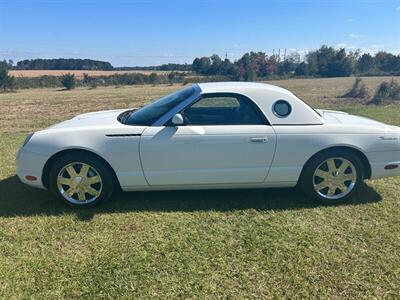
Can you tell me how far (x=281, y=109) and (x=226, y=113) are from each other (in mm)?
635

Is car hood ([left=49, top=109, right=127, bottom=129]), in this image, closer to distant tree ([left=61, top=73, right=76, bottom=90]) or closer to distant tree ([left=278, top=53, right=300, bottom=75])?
distant tree ([left=61, top=73, right=76, bottom=90])

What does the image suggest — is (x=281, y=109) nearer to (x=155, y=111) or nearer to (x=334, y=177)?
(x=334, y=177)

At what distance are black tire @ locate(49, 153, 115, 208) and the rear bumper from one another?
3.03 metres

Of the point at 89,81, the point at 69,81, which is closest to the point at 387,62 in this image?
the point at 89,81

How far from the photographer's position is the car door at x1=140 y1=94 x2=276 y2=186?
141 inches

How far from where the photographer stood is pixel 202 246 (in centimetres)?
305

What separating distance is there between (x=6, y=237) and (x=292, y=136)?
316cm

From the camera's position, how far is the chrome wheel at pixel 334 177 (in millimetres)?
3795

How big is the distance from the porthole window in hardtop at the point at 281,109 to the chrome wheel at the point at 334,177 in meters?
0.73

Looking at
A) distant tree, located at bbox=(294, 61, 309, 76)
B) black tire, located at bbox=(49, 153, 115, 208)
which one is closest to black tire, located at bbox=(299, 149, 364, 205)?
black tire, located at bbox=(49, 153, 115, 208)

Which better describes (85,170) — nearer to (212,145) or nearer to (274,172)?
(212,145)

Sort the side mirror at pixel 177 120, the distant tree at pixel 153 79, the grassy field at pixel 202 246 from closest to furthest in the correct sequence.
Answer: the grassy field at pixel 202 246
the side mirror at pixel 177 120
the distant tree at pixel 153 79

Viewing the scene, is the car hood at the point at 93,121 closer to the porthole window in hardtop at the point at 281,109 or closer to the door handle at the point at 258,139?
the door handle at the point at 258,139

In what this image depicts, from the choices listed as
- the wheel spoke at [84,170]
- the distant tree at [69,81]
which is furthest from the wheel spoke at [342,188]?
the distant tree at [69,81]
